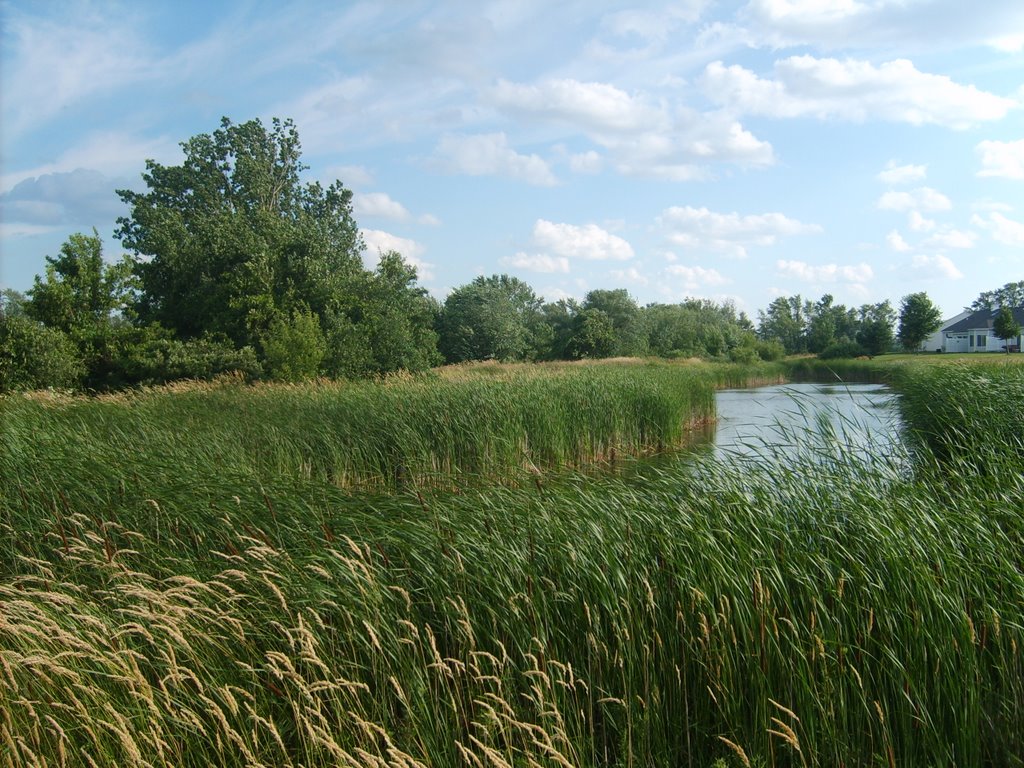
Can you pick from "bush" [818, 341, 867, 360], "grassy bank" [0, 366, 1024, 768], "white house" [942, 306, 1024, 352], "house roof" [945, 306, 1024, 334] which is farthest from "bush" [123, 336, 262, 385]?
"house roof" [945, 306, 1024, 334]

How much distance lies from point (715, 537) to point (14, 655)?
12.8 feet

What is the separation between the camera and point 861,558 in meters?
4.14

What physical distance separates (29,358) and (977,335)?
6793cm

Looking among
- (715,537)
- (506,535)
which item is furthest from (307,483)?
(715,537)

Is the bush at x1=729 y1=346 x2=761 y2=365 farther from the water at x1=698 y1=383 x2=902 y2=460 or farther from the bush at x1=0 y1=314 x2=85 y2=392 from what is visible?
the bush at x1=0 y1=314 x2=85 y2=392

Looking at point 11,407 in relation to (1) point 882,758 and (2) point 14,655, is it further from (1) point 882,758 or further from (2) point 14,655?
(1) point 882,758

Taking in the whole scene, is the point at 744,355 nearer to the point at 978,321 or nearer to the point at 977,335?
the point at 977,335

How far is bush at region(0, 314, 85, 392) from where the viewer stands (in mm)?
18969

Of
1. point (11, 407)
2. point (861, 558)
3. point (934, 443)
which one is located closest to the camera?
point (861, 558)

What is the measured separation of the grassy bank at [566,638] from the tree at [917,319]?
5383cm

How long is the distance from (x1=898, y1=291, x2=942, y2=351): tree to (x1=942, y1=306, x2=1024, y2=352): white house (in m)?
7.77

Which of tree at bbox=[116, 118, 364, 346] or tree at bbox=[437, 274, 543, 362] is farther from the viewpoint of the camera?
tree at bbox=[437, 274, 543, 362]

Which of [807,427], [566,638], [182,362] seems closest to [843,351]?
[182,362]

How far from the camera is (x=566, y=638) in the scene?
384 centimetres
